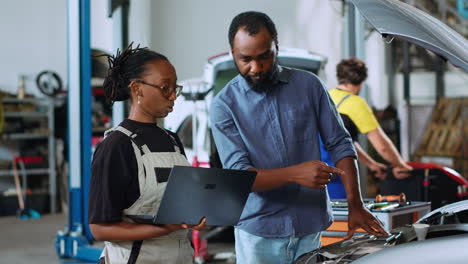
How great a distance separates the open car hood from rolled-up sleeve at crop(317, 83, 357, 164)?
0.43 metres

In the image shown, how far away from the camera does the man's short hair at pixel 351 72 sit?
13.5 ft

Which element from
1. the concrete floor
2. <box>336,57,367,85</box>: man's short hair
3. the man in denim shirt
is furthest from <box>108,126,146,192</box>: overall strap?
the concrete floor

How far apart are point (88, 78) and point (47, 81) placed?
389 cm

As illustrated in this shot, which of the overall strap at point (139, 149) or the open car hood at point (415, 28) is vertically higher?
the open car hood at point (415, 28)

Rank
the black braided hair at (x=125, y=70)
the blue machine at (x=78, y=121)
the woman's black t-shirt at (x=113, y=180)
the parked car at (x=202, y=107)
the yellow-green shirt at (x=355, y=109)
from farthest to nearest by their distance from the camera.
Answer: the blue machine at (x=78, y=121) < the parked car at (x=202, y=107) < the yellow-green shirt at (x=355, y=109) < the black braided hair at (x=125, y=70) < the woman's black t-shirt at (x=113, y=180)

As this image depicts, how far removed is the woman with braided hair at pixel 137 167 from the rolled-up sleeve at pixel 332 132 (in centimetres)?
54

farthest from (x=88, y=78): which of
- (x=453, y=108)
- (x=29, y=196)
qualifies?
(x=453, y=108)

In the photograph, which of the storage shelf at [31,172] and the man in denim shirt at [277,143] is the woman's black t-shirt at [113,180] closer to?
the man in denim shirt at [277,143]

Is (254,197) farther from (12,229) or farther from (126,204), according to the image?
(12,229)

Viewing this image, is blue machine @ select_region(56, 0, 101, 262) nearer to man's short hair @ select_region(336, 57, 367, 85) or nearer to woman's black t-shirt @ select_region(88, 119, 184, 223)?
man's short hair @ select_region(336, 57, 367, 85)

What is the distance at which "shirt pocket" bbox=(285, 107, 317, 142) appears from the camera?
2.07 metres

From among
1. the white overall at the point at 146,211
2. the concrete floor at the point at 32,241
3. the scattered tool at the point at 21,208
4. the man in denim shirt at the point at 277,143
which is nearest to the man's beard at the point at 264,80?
the man in denim shirt at the point at 277,143

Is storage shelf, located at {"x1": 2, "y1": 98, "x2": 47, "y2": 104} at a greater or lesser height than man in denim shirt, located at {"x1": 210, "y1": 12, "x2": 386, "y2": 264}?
lesser

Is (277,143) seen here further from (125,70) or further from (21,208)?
(21,208)
